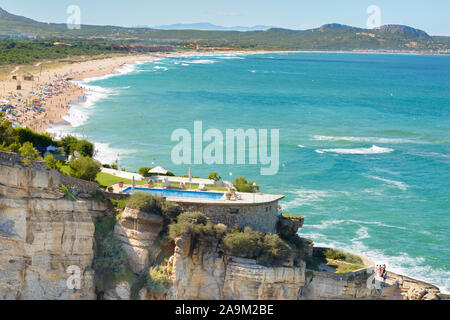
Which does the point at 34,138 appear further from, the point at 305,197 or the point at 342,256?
the point at 305,197

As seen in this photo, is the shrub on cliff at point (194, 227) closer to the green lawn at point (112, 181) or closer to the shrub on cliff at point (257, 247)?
the shrub on cliff at point (257, 247)

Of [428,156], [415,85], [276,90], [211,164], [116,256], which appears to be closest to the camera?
[116,256]

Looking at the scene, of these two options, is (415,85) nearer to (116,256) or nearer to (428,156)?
(428,156)

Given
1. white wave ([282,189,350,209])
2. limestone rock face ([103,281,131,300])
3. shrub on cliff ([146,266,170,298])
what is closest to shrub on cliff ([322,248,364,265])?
shrub on cliff ([146,266,170,298])

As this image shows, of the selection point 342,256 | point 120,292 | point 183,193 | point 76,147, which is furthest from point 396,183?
point 120,292

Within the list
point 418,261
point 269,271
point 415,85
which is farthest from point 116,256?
point 415,85

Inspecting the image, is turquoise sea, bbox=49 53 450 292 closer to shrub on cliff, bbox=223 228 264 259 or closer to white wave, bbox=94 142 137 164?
white wave, bbox=94 142 137 164

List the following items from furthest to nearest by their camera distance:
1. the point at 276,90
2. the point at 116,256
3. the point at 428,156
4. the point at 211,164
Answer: the point at 276,90 → the point at 428,156 → the point at 211,164 → the point at 116,256
